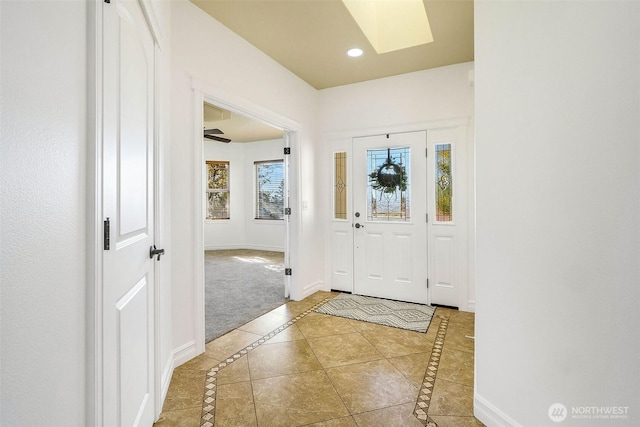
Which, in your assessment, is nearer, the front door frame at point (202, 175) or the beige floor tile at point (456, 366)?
the beige floor tile at point (456, 366)

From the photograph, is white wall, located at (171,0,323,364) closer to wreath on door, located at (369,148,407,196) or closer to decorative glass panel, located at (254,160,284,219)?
wreath on door, located at (369,148,407,196)

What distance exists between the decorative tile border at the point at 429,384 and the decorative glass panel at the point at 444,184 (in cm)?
130

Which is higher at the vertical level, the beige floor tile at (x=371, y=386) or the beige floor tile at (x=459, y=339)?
the beige floor tile at (x=459, y=339)

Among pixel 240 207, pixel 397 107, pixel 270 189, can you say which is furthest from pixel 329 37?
pixel 240 207

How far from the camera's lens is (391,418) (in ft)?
5.65

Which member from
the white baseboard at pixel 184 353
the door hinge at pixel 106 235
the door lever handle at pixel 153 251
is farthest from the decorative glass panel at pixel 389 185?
the door hinge at pixel 106 235

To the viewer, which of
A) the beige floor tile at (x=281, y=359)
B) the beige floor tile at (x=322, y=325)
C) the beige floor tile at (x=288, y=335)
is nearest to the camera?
the beige floor tile at (x=281, y=359)

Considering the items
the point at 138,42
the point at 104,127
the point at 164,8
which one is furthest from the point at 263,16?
the point at 104,127

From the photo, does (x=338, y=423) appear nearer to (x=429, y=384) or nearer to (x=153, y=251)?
(x=429, y=384)

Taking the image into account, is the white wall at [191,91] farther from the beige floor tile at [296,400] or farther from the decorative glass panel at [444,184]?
the decorative glass panel at [444,184]

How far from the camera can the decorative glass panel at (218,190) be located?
804 cm

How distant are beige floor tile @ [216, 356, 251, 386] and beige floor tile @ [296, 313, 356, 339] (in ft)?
2.20

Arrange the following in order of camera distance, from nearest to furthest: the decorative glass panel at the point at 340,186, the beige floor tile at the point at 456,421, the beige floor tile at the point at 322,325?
the beige floor tile at the point at 456,421 → the beige floor tile at the point at 322,325 → the decorative glass panel at the point at 340,186

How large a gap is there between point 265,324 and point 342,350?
90 cm
